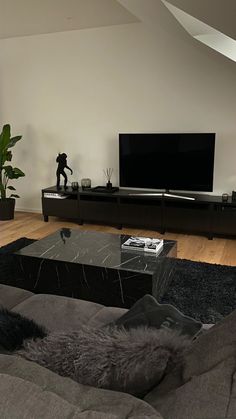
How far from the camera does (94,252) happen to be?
8.68 feet

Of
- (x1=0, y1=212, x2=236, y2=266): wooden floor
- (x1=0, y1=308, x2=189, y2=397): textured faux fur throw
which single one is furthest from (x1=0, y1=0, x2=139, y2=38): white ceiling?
(x1=0, y1=308, x2=189, y2=397): textured faux fur throw

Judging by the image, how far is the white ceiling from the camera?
343cm

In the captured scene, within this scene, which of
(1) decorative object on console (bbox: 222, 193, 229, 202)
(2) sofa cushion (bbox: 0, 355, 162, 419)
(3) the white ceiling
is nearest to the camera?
(2) sofa cushion (bbox: 0, 355, 162, 419)

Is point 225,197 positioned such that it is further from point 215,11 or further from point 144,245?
point 215,11

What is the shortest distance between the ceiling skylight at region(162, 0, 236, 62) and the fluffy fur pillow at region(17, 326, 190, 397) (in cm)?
236

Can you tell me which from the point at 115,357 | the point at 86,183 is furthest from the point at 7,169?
the point at 115,357

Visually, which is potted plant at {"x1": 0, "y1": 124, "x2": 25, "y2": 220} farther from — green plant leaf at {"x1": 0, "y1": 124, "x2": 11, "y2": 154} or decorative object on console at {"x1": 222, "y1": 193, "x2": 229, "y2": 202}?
decorative object on console at {"x1": 222, "y1": 193, "x2": 229, "y2": 202}

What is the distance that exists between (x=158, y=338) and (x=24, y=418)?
0.46 meters

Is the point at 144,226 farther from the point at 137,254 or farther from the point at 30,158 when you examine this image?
the point at 30,158

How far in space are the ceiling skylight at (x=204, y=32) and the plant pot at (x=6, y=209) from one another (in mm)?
3274

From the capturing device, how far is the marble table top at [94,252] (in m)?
2.42

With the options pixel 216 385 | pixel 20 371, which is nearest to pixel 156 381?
pixel 216 385

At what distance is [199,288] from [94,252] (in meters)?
0.92

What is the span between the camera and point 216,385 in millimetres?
690
